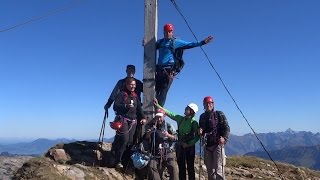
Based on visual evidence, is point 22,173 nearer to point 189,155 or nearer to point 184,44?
point 189,155

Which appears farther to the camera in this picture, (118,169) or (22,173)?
(118,169)

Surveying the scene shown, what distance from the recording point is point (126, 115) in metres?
13.4

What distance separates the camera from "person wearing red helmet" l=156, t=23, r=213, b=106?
14.4 m

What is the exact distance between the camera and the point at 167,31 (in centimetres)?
1447

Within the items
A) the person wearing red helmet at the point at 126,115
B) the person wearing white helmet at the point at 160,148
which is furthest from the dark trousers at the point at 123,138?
the person wearing white helmet at the point at 160,148

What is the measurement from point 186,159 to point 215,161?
1061 millimetres

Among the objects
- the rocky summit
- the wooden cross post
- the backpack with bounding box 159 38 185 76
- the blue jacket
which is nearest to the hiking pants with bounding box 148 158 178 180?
the rocky summit

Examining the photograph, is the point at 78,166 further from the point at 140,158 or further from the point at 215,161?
the point at 215,161

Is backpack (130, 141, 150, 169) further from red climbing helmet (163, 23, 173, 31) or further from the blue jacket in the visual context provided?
red climbing helmet (163, 23, 173, 31)

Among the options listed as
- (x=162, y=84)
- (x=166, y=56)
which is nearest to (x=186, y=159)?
(x=162, y=84)

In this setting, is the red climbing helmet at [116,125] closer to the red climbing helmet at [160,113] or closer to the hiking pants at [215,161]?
the red climbing helmet at [160,113]

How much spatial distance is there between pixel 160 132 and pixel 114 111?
1838 mm

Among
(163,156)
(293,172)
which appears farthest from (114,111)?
(293,172)

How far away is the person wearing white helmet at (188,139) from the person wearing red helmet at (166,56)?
1.73 m
